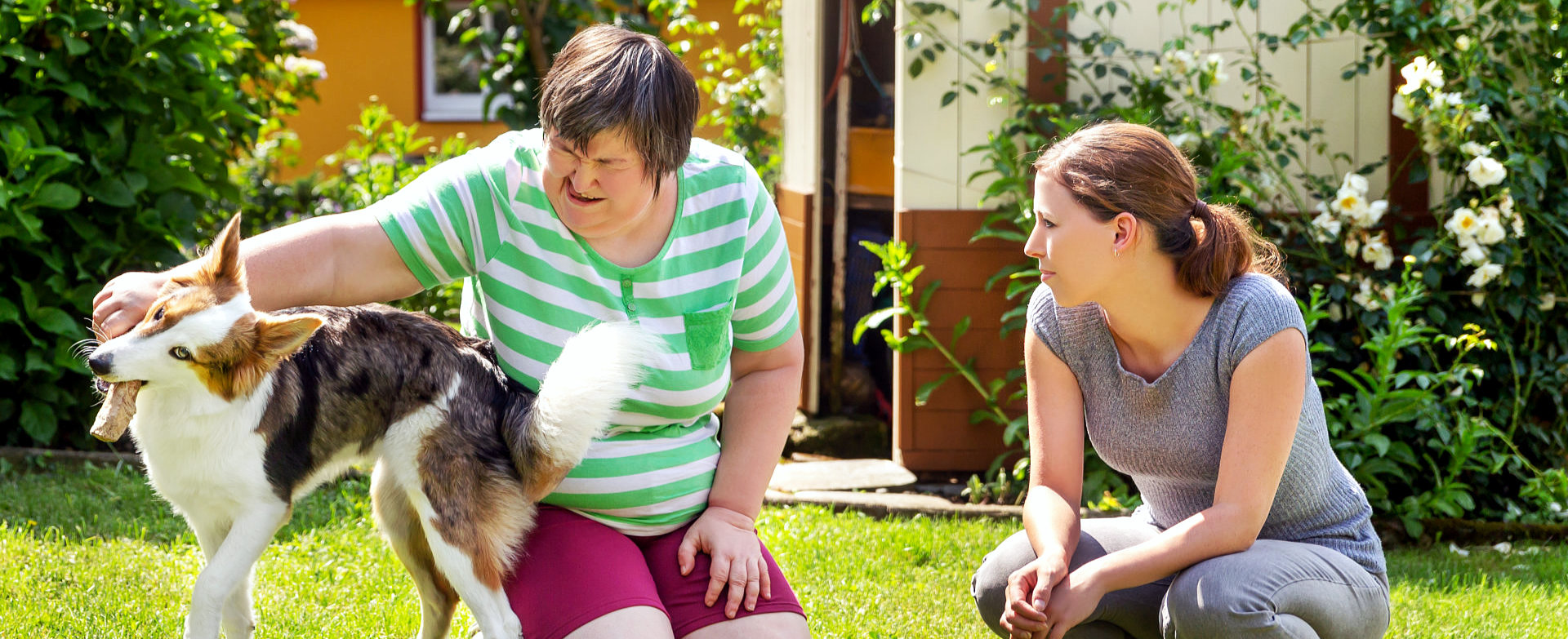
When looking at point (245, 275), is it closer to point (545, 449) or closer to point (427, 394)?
point (427, 394)

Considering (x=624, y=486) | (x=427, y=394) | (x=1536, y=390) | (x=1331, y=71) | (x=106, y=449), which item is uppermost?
(x=1331, y=71)

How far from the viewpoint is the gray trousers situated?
6.57 ft

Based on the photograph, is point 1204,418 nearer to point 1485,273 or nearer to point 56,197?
point 1485,273

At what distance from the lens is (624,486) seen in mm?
2045

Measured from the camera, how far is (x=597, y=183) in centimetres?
187

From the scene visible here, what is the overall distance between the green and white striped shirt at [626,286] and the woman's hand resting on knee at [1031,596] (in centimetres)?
56

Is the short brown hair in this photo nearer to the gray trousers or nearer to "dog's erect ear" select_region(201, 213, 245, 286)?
"dog's erect ear" select_region(201, 213, 245, 286)

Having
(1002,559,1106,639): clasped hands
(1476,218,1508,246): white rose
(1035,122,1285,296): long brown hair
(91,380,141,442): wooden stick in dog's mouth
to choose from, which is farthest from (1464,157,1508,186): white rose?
(91,380,141,442): wooden stick in dog's mouth

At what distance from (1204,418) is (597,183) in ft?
3.77

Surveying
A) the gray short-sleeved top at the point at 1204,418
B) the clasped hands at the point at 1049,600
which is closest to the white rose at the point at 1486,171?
the gray short-sleeved top at the point at 1204,418

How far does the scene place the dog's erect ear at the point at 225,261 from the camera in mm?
1755

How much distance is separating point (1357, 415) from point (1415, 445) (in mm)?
338

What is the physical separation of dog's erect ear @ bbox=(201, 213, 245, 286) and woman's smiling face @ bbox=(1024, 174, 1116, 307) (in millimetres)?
1278

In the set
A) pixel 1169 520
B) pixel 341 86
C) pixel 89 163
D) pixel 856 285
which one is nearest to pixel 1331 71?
pixel 856 285
